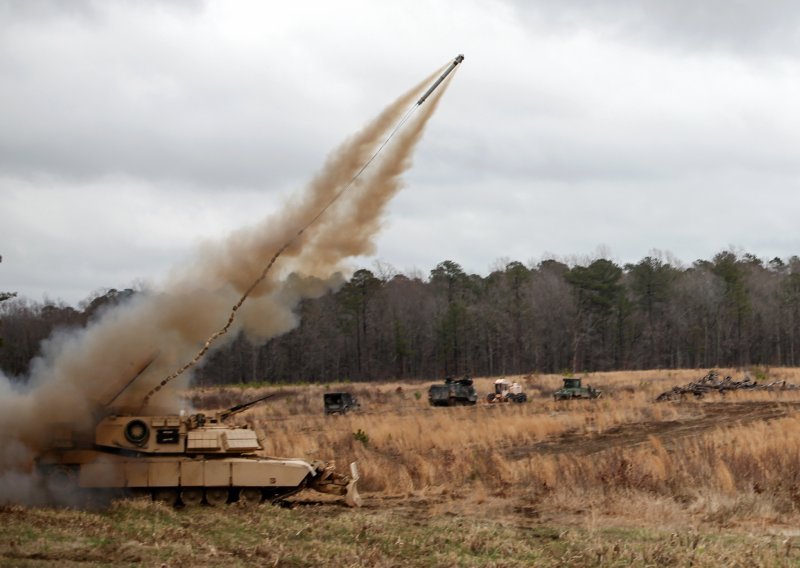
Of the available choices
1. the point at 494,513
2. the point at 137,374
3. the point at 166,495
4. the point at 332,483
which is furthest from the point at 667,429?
the point at 137,374

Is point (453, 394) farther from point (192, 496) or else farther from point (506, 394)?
point (192, 496)

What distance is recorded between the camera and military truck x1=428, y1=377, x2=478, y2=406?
43.1m

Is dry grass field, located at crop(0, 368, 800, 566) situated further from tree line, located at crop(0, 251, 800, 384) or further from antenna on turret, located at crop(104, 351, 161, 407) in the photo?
tree line, located at crop(0, 251, 800, 384)

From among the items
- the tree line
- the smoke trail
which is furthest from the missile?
the tree line

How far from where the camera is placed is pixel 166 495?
1641 cm

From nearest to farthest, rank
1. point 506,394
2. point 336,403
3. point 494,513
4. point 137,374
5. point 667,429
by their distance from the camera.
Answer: point 494,513
point 137,374
point 667,429
point 336,403
point 506,394

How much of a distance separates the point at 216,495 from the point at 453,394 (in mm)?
27175

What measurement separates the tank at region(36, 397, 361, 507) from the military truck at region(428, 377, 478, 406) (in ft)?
86.8

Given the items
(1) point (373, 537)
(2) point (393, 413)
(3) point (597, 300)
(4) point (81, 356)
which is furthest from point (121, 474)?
(3) point (597, 300)

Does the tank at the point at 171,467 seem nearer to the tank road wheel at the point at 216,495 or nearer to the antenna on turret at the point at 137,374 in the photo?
the tank road wheel at the point at 216,495

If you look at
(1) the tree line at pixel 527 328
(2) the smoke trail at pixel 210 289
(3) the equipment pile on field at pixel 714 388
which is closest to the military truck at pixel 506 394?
(3) the equipment pile on field at pixel 714 388

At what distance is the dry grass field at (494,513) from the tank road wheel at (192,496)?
0.64 meters

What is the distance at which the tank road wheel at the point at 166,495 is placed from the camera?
16344 mm

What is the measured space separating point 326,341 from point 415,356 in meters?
8.47
